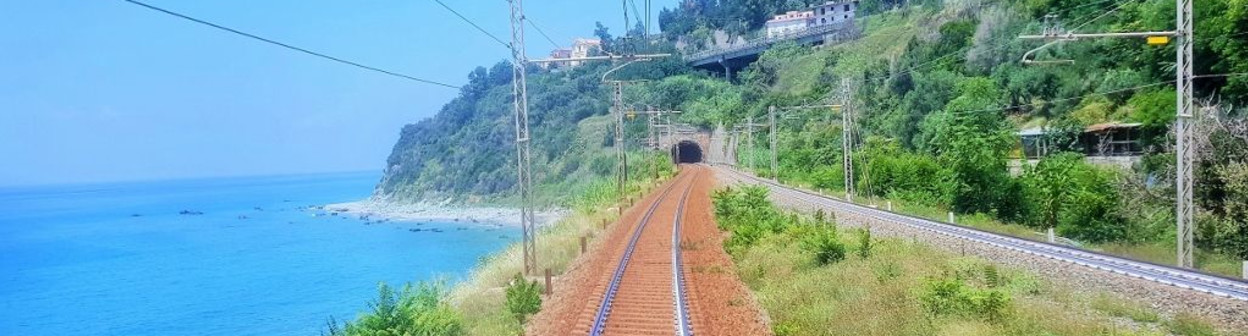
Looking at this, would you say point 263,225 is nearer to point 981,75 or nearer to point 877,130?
point 877,130

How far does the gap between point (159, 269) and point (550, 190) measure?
159ft

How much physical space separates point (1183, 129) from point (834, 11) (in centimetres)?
13104

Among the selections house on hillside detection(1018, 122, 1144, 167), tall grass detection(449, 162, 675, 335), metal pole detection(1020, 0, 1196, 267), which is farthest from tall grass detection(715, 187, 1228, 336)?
house on hillside detection(1018, 122, 1144, 167)

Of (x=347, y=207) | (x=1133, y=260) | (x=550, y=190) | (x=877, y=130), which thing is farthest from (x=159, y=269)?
(x=347, y=207)

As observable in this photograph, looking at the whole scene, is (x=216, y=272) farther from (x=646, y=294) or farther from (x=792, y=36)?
(x=792, y=36)

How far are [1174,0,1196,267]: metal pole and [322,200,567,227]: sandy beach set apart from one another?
7077cm

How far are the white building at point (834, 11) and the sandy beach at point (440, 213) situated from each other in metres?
67.0

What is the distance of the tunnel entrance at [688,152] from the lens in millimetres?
110562

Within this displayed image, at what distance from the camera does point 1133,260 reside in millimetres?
15820

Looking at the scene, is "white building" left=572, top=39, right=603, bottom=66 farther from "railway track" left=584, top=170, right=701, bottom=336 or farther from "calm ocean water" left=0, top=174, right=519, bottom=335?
"railway track" left=584, top=170, right=701, bottom=336

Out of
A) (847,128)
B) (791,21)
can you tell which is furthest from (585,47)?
(847,128)

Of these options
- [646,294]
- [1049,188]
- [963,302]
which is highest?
[1049,188]

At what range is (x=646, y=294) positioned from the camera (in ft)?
50.7

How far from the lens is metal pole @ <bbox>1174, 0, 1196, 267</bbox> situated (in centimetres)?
1541
